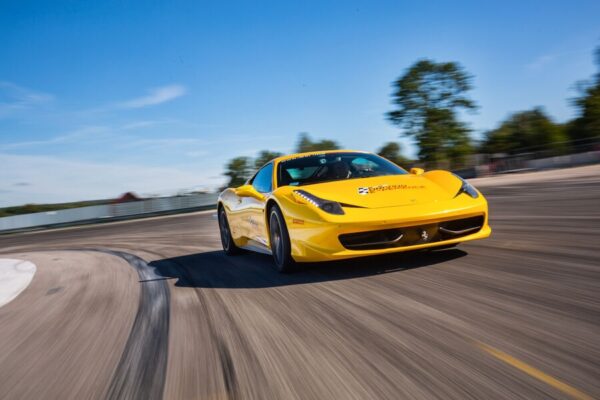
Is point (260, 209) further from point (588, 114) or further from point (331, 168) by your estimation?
point (588, 114)

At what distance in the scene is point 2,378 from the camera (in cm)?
295

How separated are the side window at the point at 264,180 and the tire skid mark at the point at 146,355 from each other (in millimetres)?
1541

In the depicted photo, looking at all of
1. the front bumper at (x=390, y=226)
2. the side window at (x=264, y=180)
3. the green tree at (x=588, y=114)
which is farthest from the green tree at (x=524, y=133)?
the front bumper at (x=390, y=226)

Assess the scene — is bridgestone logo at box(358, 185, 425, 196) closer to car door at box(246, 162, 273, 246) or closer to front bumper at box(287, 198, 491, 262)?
front bumper at box(287, 198, 491, 262)

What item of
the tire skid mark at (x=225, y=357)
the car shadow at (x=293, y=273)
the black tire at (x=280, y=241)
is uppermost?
the black tire at (x=280, y=241)

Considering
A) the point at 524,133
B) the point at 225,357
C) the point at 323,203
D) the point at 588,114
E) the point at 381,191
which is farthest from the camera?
the point at 524,133

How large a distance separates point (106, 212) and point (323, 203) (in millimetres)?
33312

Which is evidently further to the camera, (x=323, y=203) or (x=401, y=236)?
(x=323, y=203)

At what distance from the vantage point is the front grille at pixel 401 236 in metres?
4.27

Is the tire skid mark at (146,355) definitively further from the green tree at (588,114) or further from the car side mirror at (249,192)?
the green tree at (588,114)

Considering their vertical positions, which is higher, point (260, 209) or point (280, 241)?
point (260, 209)

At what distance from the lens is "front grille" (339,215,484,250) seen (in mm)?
4270

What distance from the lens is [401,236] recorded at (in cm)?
427

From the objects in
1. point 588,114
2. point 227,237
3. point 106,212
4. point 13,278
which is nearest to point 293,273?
point 227,237
